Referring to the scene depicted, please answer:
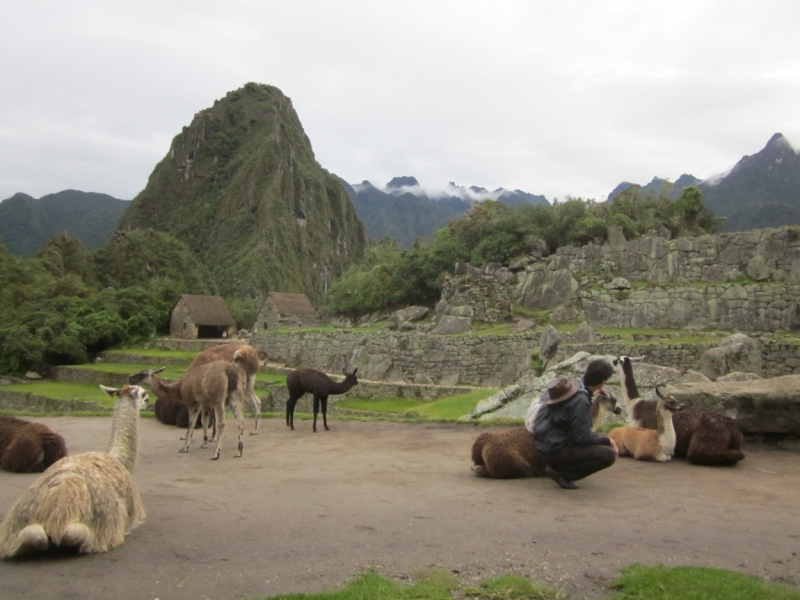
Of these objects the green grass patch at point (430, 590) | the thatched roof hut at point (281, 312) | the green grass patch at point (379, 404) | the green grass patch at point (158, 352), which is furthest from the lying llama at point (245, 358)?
the thatched roof hut at point (281, 312)

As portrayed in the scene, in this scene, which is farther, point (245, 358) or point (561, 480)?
point (245, 358)

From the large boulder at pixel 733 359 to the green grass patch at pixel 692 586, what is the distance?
40.2ft

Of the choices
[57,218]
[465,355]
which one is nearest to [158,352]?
[465,355]

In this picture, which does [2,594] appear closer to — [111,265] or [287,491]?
[287,491]

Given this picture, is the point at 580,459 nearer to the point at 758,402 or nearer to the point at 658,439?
the point at 658,439

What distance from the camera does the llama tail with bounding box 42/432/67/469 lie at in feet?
27.0

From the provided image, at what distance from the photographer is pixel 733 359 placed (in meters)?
15.3

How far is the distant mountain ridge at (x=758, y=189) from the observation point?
42344 mm

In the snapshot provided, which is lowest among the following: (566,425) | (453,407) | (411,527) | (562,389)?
(453,407)

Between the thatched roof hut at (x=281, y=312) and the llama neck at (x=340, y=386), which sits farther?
the thatched roof hut at (x=281, y=312)

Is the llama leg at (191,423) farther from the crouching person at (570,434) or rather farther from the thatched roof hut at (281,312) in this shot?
the thatched roof hut at (281,312)

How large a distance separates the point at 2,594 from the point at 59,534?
69 centimetres

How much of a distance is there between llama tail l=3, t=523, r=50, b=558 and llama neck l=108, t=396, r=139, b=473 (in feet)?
4.70

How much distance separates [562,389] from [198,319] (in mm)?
51000
